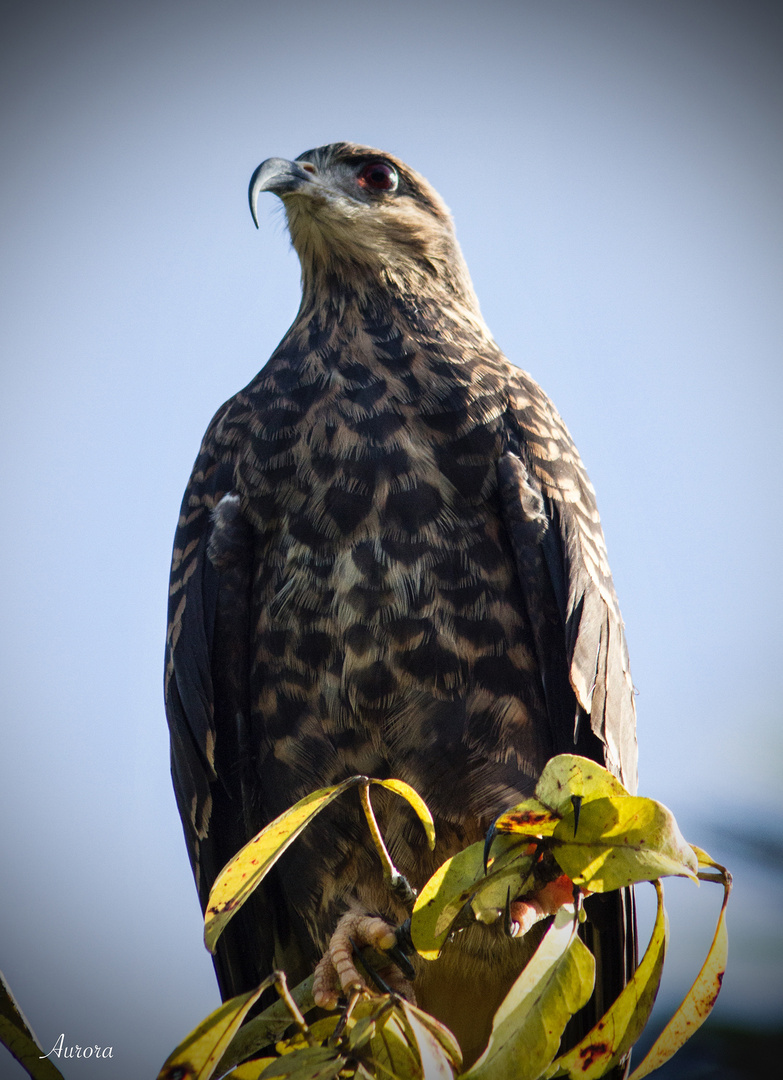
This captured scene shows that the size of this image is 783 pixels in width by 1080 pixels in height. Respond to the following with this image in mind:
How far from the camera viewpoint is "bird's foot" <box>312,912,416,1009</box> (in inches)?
90.2

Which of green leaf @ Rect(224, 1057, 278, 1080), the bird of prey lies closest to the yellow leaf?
green leaf @ Rect(224, 1057, 278, 1080)

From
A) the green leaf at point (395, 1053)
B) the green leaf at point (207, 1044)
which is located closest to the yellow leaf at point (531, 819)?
the green leaf at point (395, 1053)

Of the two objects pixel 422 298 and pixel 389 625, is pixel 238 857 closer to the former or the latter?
pixel 389 625

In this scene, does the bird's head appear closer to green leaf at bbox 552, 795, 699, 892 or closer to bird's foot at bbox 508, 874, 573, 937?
bird's foot at bbox 508, 874, 573, 937

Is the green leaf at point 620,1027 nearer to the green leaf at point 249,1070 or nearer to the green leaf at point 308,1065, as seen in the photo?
the green leaf at point 308,1065

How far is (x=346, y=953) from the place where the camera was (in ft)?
7.86

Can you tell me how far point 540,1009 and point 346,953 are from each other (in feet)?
3.24

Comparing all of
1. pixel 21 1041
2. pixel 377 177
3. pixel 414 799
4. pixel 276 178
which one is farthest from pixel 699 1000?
pixel 377 177

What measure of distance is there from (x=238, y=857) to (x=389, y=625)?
49.7 inches

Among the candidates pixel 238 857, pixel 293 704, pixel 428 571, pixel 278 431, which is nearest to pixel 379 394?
pixel 278 431

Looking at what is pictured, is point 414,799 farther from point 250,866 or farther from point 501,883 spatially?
point 250,866

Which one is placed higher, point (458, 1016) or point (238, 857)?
point (238, 857)

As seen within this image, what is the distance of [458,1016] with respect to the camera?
3088 millimetres

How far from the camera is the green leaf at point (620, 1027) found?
1617 mm
